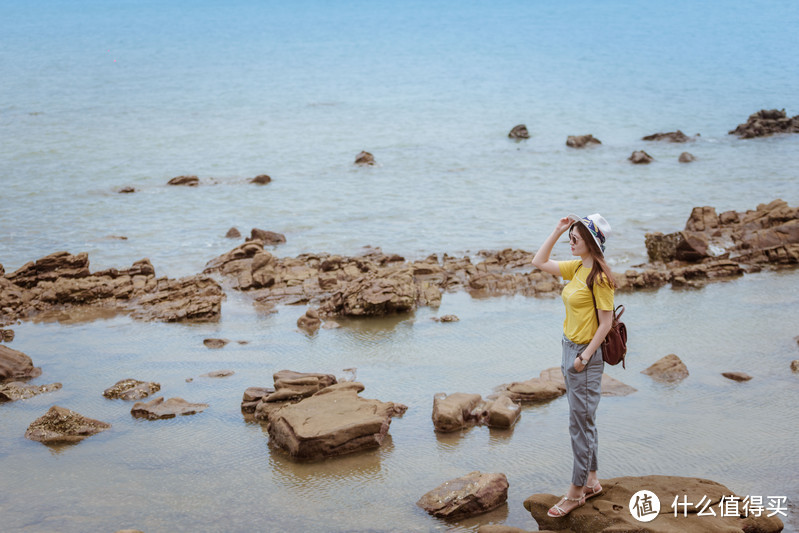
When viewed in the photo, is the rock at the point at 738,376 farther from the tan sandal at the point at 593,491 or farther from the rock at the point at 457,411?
the tan sandal at the point at 593,491

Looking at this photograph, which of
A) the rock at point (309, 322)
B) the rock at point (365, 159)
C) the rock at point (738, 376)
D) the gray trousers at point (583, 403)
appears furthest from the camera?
the rock at point (365, 159)

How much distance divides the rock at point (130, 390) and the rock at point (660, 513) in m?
4.39

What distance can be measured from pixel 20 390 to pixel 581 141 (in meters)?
22.5

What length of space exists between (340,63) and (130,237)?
41.2 metres

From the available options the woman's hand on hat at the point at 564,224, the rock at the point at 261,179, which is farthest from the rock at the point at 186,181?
the woman's hand on hat at the point at 564,224

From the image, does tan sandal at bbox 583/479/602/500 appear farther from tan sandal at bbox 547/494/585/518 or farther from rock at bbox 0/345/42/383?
rock at bbox 0/345/42/383

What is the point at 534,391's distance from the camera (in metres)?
7.81

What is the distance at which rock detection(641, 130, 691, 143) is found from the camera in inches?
1096

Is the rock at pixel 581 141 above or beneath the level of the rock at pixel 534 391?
above

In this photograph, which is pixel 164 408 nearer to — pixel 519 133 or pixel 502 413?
pixel 502 413

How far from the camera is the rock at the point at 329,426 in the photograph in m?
6.68

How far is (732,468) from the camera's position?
249 inches

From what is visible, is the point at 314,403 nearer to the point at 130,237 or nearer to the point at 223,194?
the point at 130,237

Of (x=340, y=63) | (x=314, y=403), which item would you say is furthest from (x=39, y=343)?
(x=340, y=63)
